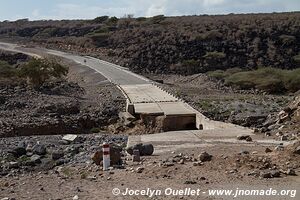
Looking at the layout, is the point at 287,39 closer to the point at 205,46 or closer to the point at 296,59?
the point at 296,59

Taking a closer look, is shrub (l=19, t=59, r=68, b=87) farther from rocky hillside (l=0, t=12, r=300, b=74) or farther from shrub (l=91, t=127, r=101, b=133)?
rocky hillside (l=0, t=12, r=300, b=74)

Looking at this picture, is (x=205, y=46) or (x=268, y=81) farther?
(x=205, y=46)

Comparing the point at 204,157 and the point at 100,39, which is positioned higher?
the point at 100,39

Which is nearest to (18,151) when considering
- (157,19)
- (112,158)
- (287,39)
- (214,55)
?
(112,158)

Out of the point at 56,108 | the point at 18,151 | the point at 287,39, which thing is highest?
the point at 287,39

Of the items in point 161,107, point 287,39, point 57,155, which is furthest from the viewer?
point 287,39

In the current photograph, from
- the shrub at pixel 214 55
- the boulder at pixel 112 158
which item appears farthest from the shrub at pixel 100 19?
the boulder at pixel 112 158

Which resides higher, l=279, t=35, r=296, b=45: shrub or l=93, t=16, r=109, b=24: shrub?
l=93, t=16, r=109, b=24: shrub

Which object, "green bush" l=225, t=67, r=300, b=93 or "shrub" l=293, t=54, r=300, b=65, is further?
"shrub" l=293, t=54, r=300, b=65

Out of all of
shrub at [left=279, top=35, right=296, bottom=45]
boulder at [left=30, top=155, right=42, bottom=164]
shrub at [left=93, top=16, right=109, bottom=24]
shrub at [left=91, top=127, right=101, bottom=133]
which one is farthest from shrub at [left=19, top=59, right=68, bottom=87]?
shrub at [left=93, top=16, right=109, bottom=24]

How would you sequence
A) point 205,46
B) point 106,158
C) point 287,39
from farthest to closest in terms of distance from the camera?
point 287,39, point 205,46, point 106,158

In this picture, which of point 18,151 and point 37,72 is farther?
point 37,72

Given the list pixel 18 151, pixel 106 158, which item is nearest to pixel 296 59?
pixel 18 151

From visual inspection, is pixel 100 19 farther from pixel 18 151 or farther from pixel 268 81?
pixel 18 151
